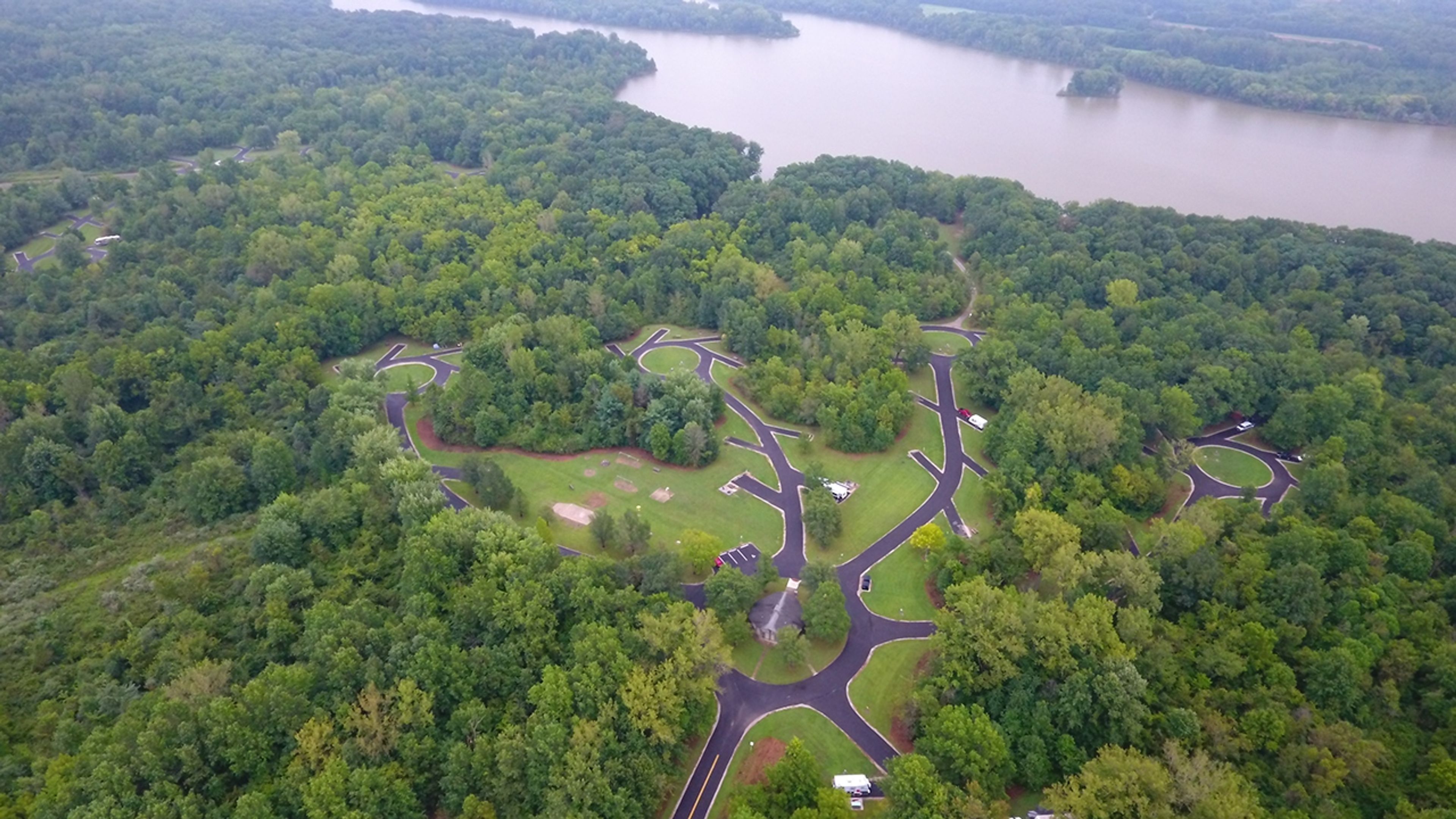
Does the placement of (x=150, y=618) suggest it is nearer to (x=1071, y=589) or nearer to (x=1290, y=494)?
(x=1071, y=589)

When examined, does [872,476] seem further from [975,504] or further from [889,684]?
[889,684]

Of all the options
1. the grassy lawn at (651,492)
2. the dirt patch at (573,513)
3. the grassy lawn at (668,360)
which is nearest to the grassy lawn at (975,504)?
the grassy lawn at (651,492)

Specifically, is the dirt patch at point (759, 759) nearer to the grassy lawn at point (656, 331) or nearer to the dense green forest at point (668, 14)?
the grassy lawn at point (656, 331)

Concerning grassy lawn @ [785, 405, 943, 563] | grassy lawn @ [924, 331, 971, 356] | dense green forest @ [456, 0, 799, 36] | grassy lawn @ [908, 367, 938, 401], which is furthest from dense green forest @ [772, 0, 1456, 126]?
grassy lawn @ [785, 405, 943, 563]

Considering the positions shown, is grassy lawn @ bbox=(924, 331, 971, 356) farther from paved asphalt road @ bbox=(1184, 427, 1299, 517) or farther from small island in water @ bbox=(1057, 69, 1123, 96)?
small island in water @ bbox=(1057, 69, 1123, 96)

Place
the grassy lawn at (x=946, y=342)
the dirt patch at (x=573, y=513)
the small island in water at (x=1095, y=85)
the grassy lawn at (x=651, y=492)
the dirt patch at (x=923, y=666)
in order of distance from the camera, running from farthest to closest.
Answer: the small island in water at (x=1095, y=85)
the grassy lawn at (x=946, y=342)
the dirt patch at (x=573, y=513)
the grassy lawn at (x=651, y=492)
the dirt patch at (x=923, y=666)
